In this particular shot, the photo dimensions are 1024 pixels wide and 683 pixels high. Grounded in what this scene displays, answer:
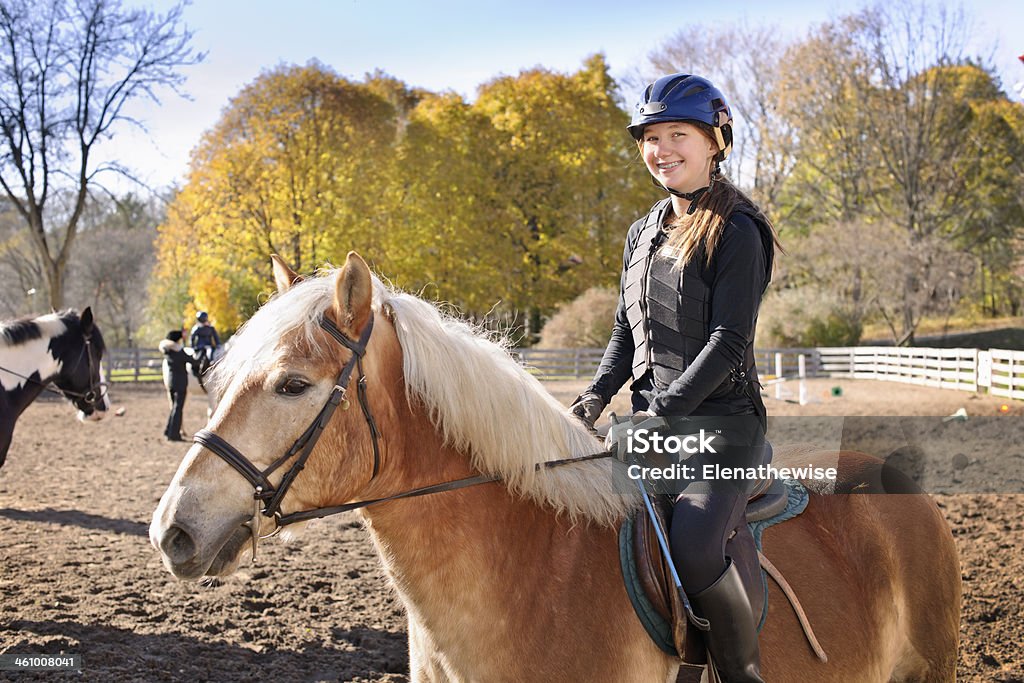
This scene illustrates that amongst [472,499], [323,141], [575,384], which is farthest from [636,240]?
[323,141]

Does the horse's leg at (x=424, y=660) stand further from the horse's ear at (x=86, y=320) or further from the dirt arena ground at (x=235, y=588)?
→ the horse's ear at (x=86, y=320)

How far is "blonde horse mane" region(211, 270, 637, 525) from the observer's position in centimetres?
215

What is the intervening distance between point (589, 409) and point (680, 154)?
928mm

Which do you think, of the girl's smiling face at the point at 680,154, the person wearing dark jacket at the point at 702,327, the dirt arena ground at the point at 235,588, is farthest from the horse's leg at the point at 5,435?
the girl's smiling face at the point at 680,154

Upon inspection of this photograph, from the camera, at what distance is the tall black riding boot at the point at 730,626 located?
7.22ft

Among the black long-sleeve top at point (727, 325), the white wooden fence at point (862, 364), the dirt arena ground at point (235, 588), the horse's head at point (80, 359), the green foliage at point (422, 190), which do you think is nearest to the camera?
the black long-sleeve top at point (727, 325)

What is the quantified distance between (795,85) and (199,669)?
29.9 m

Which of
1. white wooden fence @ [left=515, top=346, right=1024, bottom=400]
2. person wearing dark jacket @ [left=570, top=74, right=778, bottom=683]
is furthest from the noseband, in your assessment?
white wooden fence @ [left=515, top=346, right=1024, bottom=400]

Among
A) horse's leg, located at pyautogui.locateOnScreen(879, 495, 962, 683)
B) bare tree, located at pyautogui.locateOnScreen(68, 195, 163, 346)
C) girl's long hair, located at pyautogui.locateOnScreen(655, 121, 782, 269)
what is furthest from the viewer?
bare tree, located at pyautogui.locateOnScreen(68, 195, 163, 346)

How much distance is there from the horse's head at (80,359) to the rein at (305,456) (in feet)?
23.4

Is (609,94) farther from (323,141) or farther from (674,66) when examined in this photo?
(323,141)

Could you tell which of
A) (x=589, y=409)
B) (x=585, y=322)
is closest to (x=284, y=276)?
(x=589, y=409)

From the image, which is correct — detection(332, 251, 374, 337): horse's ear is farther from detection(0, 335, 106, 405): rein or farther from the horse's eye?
detection(0, 335, 106, 405): rein

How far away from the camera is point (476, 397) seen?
2275 millimetres
